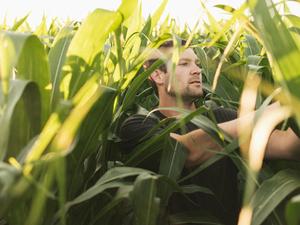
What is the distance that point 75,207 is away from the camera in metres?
0.70

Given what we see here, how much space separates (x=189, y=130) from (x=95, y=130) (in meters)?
0.66

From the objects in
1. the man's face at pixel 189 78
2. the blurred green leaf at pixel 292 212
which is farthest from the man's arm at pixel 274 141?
the man's face at pixel 189 78

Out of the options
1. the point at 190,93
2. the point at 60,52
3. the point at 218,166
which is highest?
the point at 60,52

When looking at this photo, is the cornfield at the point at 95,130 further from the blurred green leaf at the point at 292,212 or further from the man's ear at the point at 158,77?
the man's ear at the point at 158,77

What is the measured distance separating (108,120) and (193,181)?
0.51 m

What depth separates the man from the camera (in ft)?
3.23

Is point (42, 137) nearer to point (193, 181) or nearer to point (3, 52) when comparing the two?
point (3, 52)

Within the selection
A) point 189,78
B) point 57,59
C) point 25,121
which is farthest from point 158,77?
point 25,121

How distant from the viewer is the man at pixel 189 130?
99 cm

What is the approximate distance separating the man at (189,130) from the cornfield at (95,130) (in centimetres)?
10

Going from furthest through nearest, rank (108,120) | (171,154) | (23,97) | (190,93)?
(190,93), (171,154), (108,120), (23,97)

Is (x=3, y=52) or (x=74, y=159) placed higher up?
(x=3, y=52)

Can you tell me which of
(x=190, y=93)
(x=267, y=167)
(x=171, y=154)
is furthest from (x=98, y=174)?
(x=190, y=93)

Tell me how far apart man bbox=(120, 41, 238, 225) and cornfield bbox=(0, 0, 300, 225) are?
10 cm
